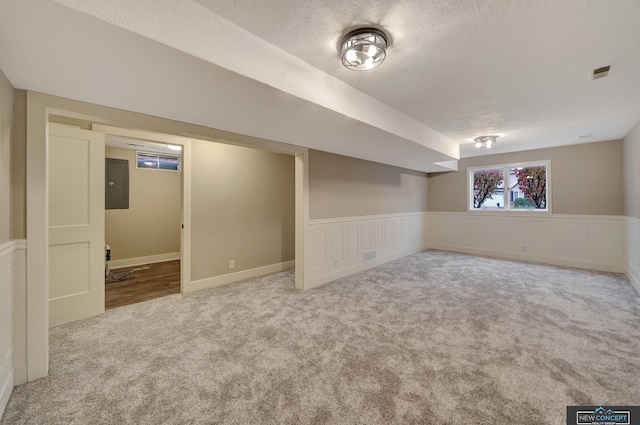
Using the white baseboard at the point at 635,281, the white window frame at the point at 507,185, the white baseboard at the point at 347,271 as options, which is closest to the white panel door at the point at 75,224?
the white baseboard at the point at 347,271

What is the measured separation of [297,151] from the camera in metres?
3.72

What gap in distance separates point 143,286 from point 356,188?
381 cm

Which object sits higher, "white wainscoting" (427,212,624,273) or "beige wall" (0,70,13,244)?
"beige wall" (0,70,13,244)

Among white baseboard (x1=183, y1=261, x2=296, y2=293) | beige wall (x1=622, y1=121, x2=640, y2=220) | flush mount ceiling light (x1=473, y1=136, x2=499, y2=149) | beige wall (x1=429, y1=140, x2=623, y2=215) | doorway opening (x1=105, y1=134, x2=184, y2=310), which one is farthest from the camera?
doorway opening (x1=105, y1=134, x2=184, y2=310)

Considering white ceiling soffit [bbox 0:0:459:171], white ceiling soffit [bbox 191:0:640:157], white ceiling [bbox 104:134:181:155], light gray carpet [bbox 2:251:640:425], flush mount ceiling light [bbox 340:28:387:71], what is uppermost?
white ceiling [bbox 104:134:181:155]

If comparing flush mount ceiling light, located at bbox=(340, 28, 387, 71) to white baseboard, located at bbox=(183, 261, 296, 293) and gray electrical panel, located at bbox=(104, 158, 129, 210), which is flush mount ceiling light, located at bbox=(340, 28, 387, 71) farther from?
gray electrical panel, located at bbox=(104, 158, 129, 210)

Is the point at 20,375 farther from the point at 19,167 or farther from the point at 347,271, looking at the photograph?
the point at 347,271

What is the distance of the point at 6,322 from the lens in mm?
1640

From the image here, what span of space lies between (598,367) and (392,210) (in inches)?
158

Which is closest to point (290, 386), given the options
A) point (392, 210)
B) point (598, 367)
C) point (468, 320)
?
point (468, 320)

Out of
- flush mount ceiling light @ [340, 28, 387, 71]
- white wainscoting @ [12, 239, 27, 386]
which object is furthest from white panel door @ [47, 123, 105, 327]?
flush mount ceiling light @ [340, 28, 387, 71]

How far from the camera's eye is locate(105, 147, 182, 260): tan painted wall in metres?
5.19

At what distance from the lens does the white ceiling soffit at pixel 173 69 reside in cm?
117

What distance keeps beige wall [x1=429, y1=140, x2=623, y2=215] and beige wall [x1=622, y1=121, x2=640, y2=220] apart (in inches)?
9.6
